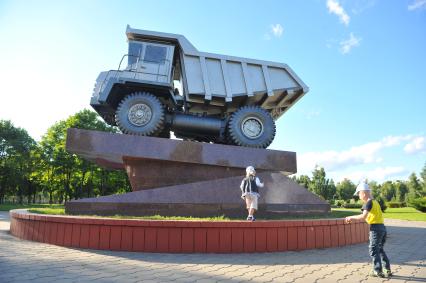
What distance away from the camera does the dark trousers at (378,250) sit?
5223mm

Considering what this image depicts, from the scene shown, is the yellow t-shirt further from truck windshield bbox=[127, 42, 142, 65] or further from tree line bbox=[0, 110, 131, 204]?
tree line bbox=[0, 110, 131, 204]

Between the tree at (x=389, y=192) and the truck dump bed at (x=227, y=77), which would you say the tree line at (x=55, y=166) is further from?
the tree at (x=389, y=192)

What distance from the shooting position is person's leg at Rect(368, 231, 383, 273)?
519cm

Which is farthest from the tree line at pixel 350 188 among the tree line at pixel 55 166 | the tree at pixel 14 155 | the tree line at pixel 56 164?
the tree at pixel 14 155

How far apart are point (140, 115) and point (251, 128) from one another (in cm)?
364

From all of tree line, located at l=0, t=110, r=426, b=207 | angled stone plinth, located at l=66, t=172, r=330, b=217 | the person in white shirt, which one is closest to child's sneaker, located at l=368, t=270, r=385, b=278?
the person in white shirt

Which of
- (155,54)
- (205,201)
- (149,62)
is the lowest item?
(205,201)

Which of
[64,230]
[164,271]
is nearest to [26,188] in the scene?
[64,230]

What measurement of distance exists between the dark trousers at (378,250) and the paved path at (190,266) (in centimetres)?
28

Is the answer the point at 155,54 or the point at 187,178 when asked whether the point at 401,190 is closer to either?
the point at 187,178

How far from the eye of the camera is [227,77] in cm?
1106

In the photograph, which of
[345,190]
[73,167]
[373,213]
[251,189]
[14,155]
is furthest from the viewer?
[345,190]

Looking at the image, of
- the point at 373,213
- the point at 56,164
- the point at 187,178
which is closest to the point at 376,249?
the point at 373,213

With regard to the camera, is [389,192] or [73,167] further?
[389,192]
